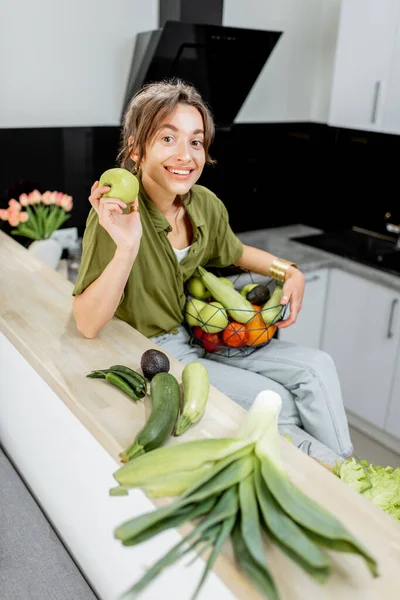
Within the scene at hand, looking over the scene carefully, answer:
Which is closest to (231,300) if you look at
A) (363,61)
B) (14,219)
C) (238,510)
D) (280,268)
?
(280,268)

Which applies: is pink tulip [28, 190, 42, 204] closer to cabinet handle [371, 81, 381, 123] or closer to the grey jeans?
the grey jeans

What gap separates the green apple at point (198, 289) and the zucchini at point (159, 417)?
63 cm

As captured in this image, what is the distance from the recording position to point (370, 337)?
2.61 metres

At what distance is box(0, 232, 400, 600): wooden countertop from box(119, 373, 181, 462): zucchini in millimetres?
29

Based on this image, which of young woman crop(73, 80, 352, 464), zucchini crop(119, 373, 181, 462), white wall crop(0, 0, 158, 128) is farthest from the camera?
white wall crop(0, 0, 158, 128)

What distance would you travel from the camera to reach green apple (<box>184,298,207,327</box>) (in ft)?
4.69

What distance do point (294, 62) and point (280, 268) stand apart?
1794 millimetres

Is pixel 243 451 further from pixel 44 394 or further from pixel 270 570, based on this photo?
pixel 44 394

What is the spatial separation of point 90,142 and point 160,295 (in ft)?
4.13

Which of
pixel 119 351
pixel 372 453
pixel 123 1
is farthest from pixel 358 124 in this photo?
pixel 119 351

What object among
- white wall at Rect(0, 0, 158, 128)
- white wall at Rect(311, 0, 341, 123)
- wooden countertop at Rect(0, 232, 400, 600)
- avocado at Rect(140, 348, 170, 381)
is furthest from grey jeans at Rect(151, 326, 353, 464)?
white wall at Rect(311, 0, 341, 123)

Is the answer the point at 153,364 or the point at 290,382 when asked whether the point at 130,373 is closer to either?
the point at 153,364

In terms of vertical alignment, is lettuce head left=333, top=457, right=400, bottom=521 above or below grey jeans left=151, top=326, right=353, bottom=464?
above

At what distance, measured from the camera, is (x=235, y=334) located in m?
1.41
